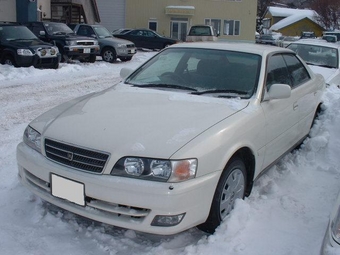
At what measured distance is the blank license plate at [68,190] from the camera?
3.04 meters

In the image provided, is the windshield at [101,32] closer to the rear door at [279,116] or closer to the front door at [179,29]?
the rear door at [279,116]

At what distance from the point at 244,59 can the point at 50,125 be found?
210 cm

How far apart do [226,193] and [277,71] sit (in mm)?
1763

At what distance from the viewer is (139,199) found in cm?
287

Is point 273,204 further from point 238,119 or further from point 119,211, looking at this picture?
point 119,211

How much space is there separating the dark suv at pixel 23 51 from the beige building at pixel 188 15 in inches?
984

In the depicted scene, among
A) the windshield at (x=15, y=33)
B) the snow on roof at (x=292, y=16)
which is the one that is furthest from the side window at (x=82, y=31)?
the snow on roof at (x=292, y=16)

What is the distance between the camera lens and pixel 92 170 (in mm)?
3012

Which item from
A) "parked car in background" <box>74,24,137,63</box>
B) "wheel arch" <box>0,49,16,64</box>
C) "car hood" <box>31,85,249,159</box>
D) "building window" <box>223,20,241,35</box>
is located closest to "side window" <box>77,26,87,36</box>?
"parked car in background" <box>74,24,137,63</box>

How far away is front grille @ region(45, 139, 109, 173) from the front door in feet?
116

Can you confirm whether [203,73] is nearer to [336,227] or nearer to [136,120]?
[136,120]

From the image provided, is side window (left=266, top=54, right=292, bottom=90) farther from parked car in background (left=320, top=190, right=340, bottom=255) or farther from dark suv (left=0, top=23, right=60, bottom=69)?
dark suv (left=0, top=23, right=60, bottom=69)

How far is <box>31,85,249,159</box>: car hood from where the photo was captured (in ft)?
9.90

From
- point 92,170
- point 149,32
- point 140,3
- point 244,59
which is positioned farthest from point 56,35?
point 140,3
